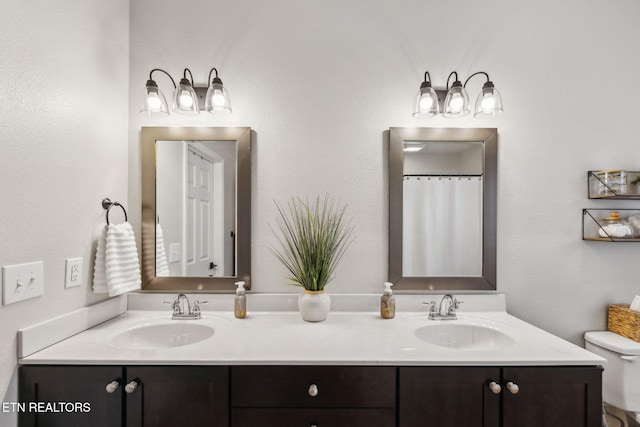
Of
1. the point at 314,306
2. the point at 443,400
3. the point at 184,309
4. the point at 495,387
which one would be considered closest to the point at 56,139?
the point at 184,309

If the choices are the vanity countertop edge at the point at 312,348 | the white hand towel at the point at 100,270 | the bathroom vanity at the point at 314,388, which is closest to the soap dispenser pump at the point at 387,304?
the vanity countertop edge at the point at 312,348

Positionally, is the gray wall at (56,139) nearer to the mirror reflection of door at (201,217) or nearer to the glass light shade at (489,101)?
the mirror reflection of door at (201,217)

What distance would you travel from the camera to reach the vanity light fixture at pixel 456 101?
1552 mm

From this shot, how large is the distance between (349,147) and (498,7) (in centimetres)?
104

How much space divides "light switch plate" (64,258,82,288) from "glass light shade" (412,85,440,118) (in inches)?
63.2

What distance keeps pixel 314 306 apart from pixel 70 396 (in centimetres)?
90

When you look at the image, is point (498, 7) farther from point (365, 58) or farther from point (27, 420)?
point (27, 420)

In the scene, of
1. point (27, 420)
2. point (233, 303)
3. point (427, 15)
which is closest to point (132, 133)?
point (233, 303)

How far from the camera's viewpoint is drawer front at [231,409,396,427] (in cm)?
111

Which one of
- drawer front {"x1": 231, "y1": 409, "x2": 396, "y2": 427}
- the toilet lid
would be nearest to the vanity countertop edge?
drawer front {"x1": 231, "y1": 409, "x2": 396, "y2": 427}

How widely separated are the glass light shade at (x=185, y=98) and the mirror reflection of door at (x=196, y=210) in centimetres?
17

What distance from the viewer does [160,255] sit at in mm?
1679

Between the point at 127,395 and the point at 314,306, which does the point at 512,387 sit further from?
the point at 127,395

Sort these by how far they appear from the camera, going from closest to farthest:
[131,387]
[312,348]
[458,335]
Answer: [131,387], [312,348], [458,335]
